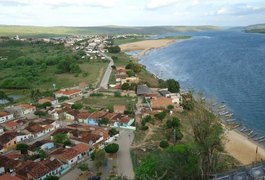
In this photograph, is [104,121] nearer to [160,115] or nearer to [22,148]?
[160,115]

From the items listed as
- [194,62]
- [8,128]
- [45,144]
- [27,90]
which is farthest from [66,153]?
[194,62]

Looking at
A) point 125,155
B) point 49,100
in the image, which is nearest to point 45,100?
point 49,100

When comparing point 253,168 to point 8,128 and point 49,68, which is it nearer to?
point 8,128

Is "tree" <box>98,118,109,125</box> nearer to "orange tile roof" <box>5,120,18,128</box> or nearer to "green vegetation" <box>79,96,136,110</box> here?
"green vegetation" <box>79,96,136,110</box>

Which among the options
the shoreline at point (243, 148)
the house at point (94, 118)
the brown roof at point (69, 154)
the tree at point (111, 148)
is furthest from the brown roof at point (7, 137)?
the shoreline at point (243, 148)

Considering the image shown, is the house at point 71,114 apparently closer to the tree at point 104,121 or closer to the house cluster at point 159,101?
the tree at point 104,121
